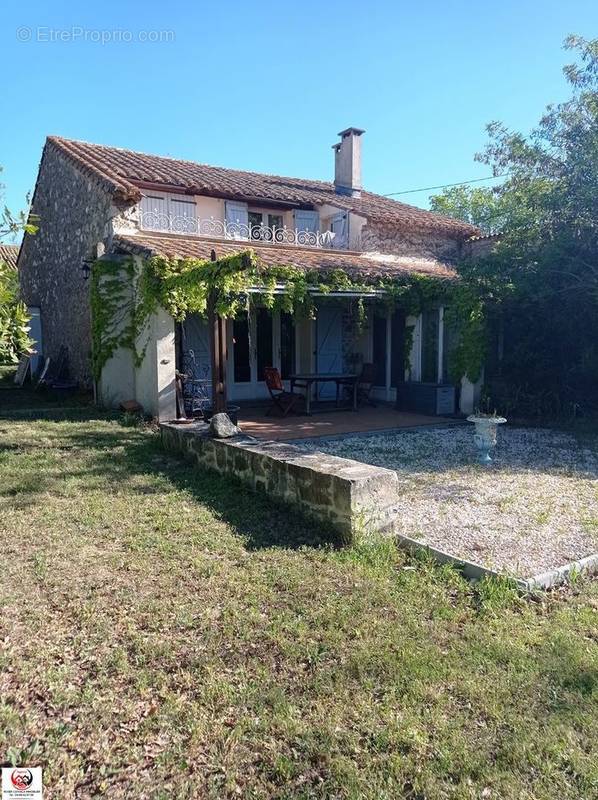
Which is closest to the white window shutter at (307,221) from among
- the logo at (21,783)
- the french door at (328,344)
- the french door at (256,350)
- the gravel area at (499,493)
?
the french door at (328,344)

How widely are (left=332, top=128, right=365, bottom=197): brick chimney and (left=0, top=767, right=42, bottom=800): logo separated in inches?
695

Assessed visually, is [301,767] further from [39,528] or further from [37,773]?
[39,528]

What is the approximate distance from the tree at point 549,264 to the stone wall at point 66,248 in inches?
Answer: 337

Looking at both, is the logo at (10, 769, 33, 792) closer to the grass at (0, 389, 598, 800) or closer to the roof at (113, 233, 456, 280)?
the grass at (0, 389, 598, 800)

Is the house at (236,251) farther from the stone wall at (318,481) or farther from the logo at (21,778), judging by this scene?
the logo at (21,778)

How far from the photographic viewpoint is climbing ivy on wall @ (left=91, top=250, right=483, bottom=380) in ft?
28.7

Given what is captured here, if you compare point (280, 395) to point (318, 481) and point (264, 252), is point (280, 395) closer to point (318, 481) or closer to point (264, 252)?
point (264, 252)

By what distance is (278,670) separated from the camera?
9.58ft

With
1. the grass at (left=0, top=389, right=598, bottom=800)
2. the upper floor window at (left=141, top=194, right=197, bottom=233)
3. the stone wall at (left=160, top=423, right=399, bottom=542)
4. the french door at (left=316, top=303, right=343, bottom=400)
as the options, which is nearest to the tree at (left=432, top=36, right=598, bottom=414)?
the french door at (left=316, top=303, right=343, bottom=400)

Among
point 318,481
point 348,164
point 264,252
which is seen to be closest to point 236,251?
point 264,252

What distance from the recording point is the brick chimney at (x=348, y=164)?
17.3 metres

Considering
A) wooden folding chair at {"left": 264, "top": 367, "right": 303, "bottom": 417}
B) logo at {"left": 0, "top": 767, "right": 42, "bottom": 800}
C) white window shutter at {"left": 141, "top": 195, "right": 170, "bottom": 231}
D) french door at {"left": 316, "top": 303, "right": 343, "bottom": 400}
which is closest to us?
logo at {"left": 0, "top": 767, "right": 42, "bottom": 800}

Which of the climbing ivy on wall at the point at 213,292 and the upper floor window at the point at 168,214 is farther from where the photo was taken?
the upper floor window at the point at 168,214

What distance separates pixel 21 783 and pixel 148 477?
182 inches
